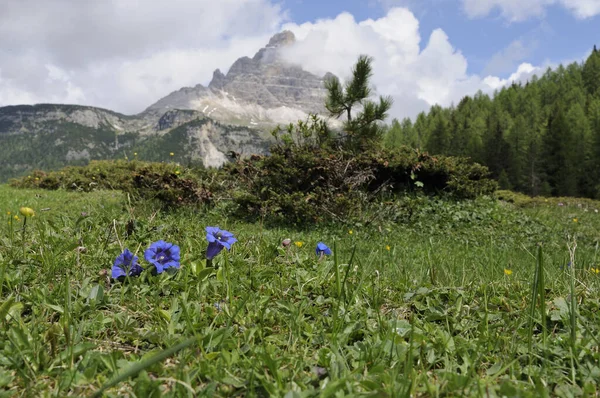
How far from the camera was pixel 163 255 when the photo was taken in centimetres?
198

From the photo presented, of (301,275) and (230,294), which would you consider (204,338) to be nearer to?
(230,294)

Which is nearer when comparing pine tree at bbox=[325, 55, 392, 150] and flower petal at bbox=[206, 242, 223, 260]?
flower petal at bbox=[206, 242, 223, 260]

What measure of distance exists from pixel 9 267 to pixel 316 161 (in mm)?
6478

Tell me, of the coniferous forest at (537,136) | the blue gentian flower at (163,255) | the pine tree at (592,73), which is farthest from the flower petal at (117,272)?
the pine tree at (592,73)

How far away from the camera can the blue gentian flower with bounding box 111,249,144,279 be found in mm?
1857

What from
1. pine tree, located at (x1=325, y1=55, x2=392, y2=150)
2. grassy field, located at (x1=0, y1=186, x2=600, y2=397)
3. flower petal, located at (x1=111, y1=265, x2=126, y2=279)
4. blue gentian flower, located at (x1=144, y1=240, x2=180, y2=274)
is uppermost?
pine tree, located at (x1=325, y1=55, x2=392, y2=150)

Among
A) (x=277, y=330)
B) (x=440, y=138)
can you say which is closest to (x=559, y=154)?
(x=440, y=138)

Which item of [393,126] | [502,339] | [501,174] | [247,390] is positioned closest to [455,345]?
[502,339]

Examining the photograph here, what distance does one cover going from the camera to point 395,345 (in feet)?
4.62

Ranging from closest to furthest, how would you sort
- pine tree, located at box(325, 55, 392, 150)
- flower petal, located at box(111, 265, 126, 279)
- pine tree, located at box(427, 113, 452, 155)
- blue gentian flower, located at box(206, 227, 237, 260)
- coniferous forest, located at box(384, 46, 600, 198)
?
1. flower petal, located at box(111, 265, 126, 279)
2. blue gentian flower, located at box(206, 227, 237, 260)
3. pine tree, located at box(325, 55, 392, 150)
4. coniferous forest, located at box(384, 46, 600, 198)
5. pine tree, located at box(427, 113, 452, 155)

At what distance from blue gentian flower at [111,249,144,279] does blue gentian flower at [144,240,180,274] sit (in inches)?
3.4

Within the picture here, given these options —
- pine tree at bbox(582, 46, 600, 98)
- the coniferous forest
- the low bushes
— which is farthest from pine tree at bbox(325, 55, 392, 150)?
pine tree at bbox(582, 46, 600, 98)

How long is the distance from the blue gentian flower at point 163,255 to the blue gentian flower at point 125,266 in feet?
0.29

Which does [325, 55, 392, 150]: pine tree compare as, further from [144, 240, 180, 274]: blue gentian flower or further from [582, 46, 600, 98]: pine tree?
[582, 46, 600, 98]: pine tree
